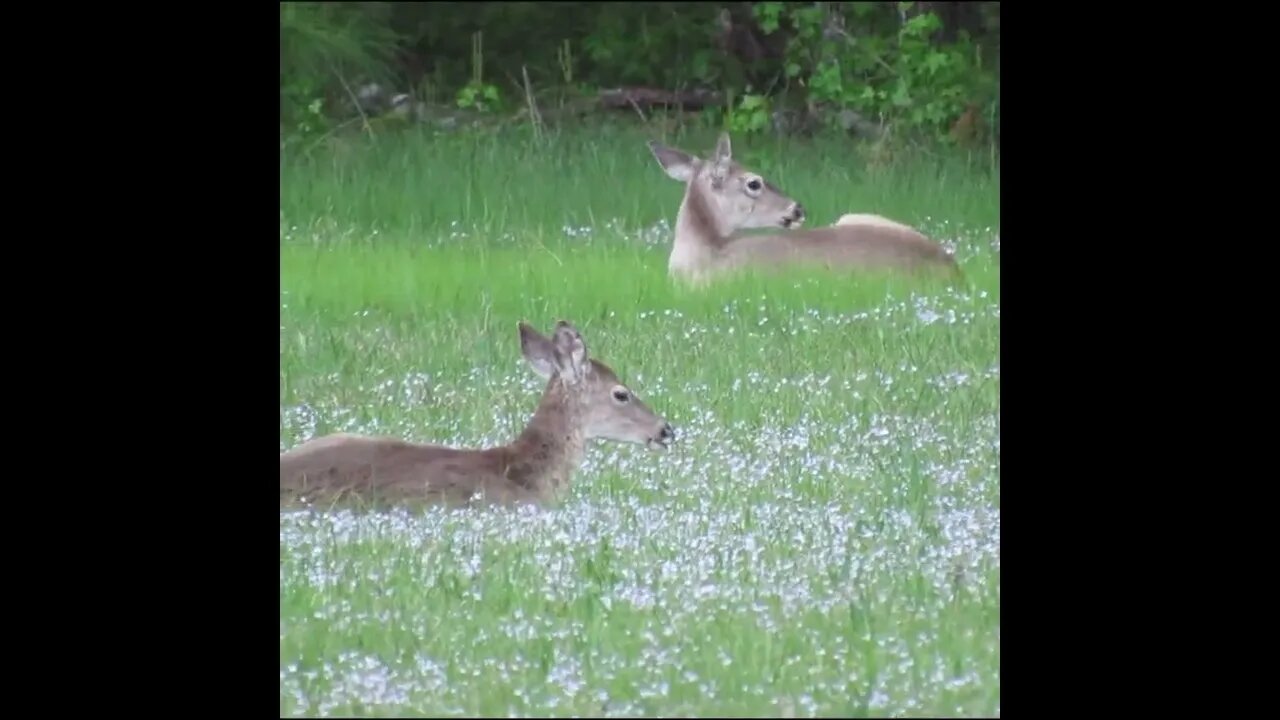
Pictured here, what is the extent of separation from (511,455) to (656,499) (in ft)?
2.09

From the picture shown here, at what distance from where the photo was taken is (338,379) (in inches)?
447

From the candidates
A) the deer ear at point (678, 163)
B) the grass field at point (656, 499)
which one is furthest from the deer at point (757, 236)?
the grass field at point (656, 499)

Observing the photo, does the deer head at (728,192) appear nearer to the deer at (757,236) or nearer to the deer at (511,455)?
the deer at (757,236)

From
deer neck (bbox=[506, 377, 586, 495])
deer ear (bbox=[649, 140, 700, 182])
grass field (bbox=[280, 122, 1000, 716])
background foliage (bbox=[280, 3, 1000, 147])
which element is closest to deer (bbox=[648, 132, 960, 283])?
deer ear (bbox=[649, 140, 700, 182])

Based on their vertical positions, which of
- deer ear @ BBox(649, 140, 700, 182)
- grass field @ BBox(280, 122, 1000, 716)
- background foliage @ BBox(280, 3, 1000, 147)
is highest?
grass field @ BBox(280, 122, 1000, 716)

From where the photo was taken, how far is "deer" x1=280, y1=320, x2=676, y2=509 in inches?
355

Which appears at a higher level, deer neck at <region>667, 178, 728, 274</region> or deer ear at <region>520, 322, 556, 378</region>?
deer ear at <region>520, 322, 556, 378</region>

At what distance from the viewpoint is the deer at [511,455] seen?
29.6 ft

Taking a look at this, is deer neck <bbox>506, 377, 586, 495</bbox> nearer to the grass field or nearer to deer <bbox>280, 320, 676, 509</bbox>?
deer <bbox>280, 320, 676, 509</bbox>

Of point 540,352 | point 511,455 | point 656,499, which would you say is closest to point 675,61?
point 540,352

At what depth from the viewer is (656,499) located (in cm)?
912

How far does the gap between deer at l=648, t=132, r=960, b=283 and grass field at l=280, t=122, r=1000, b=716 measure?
0.98 ft

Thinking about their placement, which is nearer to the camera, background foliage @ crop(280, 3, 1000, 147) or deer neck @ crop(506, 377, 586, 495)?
deer neck @ crop(506, 377, 586, 495)
